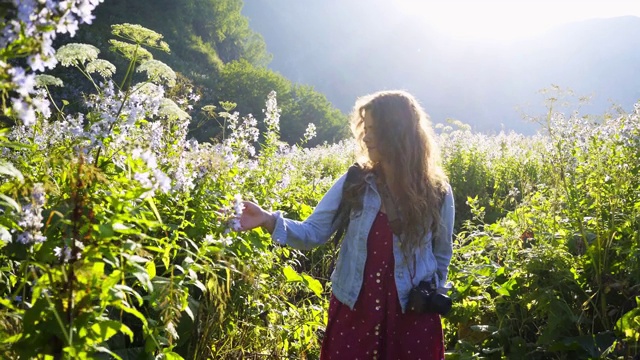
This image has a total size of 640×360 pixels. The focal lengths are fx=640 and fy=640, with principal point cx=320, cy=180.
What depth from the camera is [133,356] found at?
2365mm

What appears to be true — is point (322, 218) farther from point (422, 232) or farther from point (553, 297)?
point (553, 297)

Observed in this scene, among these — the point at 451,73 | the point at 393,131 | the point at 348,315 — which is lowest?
the point at 348,315

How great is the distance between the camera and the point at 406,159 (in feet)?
9.86

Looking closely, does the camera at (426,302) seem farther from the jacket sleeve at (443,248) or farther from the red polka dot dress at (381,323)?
the jacket sleeve at (443,248)

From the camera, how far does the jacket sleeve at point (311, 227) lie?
2.84m

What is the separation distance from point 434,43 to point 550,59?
76.0 ft

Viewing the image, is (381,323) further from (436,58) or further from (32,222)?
(436,58)

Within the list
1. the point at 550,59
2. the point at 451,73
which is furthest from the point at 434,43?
the point at 550,59

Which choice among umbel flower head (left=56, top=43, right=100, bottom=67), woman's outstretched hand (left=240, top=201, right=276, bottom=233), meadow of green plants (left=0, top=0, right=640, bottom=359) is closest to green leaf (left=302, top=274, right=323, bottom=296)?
meadow of green plants (left=0, top=0, right=640, bottom=359)

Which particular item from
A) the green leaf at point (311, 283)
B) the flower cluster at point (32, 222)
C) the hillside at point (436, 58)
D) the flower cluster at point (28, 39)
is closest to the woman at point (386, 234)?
the green leaf at point (311, 283)

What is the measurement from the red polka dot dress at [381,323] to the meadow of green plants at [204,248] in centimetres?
33

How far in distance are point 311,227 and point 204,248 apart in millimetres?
870

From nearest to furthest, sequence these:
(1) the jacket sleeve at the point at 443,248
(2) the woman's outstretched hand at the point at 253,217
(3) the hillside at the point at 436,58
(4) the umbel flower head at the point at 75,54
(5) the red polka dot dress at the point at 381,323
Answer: (2) the woman's outstretched hand at the point at 253,217 → (5) the red polka dot dress at the point at 381,323 → (1) the jacket sleeve at the point at 443,248 → (4) the umbel flower head at the point at 75,54 → (3) the hillside at the point at 436,58

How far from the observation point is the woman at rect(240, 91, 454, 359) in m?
2.87
